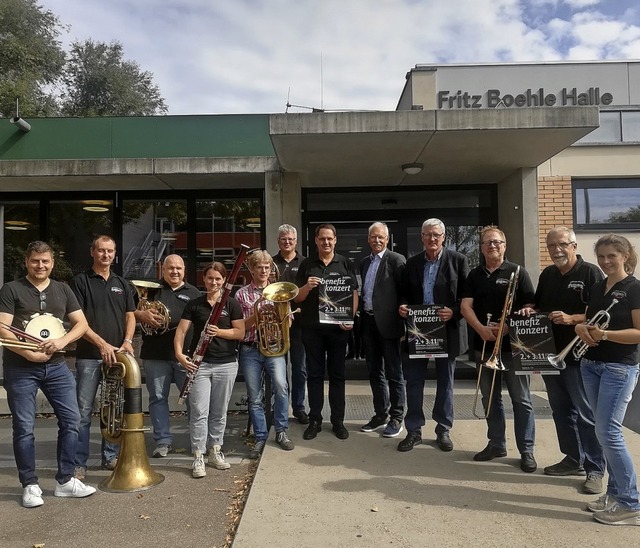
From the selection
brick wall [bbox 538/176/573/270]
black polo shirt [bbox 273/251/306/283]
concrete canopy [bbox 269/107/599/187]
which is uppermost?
concrete canopy [bbox 269/107/599/187]

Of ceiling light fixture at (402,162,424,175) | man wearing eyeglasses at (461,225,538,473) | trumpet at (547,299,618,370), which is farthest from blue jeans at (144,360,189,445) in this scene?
ceiling light fixture at (402,162,424,175)

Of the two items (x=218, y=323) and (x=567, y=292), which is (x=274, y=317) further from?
(x=567, y=292)

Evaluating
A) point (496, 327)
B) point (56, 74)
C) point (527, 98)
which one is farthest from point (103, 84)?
point (496, 327)

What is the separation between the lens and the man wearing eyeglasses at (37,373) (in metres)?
3.71

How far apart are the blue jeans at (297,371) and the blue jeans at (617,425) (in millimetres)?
2924

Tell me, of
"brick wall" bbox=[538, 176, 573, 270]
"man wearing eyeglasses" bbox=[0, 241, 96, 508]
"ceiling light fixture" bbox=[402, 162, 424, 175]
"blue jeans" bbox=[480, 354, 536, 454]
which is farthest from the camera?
"brick wall" bbox=[538, 176, 573, 270]

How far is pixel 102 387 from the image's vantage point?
4355 mm

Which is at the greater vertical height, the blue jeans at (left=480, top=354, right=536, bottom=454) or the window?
the window

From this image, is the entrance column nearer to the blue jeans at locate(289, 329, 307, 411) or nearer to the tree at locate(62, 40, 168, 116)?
the blue jeans at locate(289, 329, 307, 411)

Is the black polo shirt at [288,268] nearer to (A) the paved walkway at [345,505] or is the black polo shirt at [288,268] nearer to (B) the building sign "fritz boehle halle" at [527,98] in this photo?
(A) the paved walkway at [345,505]

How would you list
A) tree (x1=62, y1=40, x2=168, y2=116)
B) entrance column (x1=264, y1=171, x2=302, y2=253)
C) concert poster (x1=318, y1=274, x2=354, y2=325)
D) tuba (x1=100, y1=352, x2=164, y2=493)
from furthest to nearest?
tree (x1=62, y1=40, x2=168, y2=116), entrance column (x1=264, y1=171, x2=302, y2=253), concert poster (x1=318, y1=274, x2=354, y2=325), tuba (x1=100, y1=352, x2=164, y2=493)

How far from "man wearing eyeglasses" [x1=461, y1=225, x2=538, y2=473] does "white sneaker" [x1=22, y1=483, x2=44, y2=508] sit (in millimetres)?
3433

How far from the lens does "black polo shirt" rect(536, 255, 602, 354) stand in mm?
3811

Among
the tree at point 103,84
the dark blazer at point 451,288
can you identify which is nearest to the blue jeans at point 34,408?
the dark blazer at point 451,288
